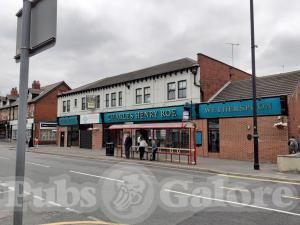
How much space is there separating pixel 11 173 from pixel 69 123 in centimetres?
2792

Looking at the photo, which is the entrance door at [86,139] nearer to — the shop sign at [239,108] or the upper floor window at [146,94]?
the upper floor window at [146,94]

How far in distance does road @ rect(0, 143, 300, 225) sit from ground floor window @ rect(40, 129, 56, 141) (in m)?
41.0

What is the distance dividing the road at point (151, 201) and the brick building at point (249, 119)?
8.66m

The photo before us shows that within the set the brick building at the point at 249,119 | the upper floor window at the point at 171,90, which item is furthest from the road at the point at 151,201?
the upper floor window at the point at 171,90

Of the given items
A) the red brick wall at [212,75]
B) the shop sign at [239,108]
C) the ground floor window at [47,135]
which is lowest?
the ground floor window at [47,135]

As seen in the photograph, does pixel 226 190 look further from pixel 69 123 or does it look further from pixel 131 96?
pixel 69 123

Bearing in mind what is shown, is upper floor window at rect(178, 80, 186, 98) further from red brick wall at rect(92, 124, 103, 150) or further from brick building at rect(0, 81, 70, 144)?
brick building at rect(0, 81, 70, 144)

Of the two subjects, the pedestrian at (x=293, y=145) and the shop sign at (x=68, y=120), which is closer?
the pedestrian at (x=293, y=145)

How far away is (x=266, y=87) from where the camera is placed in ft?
83.5

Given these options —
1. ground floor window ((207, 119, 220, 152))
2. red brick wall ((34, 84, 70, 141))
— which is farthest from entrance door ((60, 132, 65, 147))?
ground floor window ((207, 119, 220, 152))

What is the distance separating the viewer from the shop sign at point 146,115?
28625mm

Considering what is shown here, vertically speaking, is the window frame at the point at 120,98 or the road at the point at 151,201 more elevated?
the window frame at the point at 120,98

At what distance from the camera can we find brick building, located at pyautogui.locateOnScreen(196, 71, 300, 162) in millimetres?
21609

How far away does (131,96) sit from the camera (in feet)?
110
